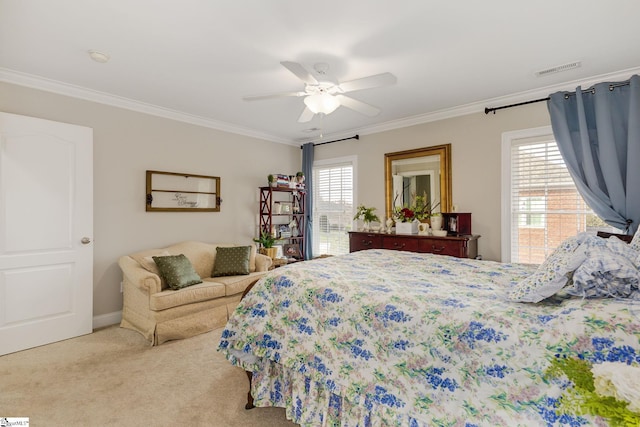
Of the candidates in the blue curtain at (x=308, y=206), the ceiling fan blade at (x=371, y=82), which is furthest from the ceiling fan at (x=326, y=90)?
the blue curtain at (x=308, y=206)

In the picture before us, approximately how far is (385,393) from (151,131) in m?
3.93

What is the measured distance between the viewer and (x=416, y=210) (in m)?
4.18

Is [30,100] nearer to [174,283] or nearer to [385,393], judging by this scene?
[174,283]

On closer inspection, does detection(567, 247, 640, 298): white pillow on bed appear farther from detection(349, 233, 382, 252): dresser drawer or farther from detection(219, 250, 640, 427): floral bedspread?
detection(349, 233, 382, 252): dresser drawer

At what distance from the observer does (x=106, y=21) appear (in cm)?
217

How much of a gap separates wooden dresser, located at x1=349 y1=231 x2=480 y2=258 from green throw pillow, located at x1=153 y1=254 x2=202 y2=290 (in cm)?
213

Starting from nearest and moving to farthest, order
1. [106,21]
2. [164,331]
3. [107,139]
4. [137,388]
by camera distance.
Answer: [106,21], [137,388], [164,331], [107,139]

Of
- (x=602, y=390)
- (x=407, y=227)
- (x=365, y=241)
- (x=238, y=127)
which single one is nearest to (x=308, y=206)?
(x=365, y=241)

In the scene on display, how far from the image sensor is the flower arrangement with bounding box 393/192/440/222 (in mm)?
4039

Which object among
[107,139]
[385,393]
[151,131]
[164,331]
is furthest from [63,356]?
[385,393]

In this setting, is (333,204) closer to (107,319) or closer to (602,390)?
(107,319)

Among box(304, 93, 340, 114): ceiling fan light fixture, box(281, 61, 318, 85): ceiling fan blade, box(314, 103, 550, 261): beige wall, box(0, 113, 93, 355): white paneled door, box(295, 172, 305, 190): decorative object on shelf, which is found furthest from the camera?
box(295, 172, 305, 190): decorative object on shelf

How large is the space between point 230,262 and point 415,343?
3.05 m

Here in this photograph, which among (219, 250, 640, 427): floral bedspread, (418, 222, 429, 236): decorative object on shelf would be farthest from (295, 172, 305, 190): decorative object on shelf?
(219, 250, 640, 427): floral bedspread
